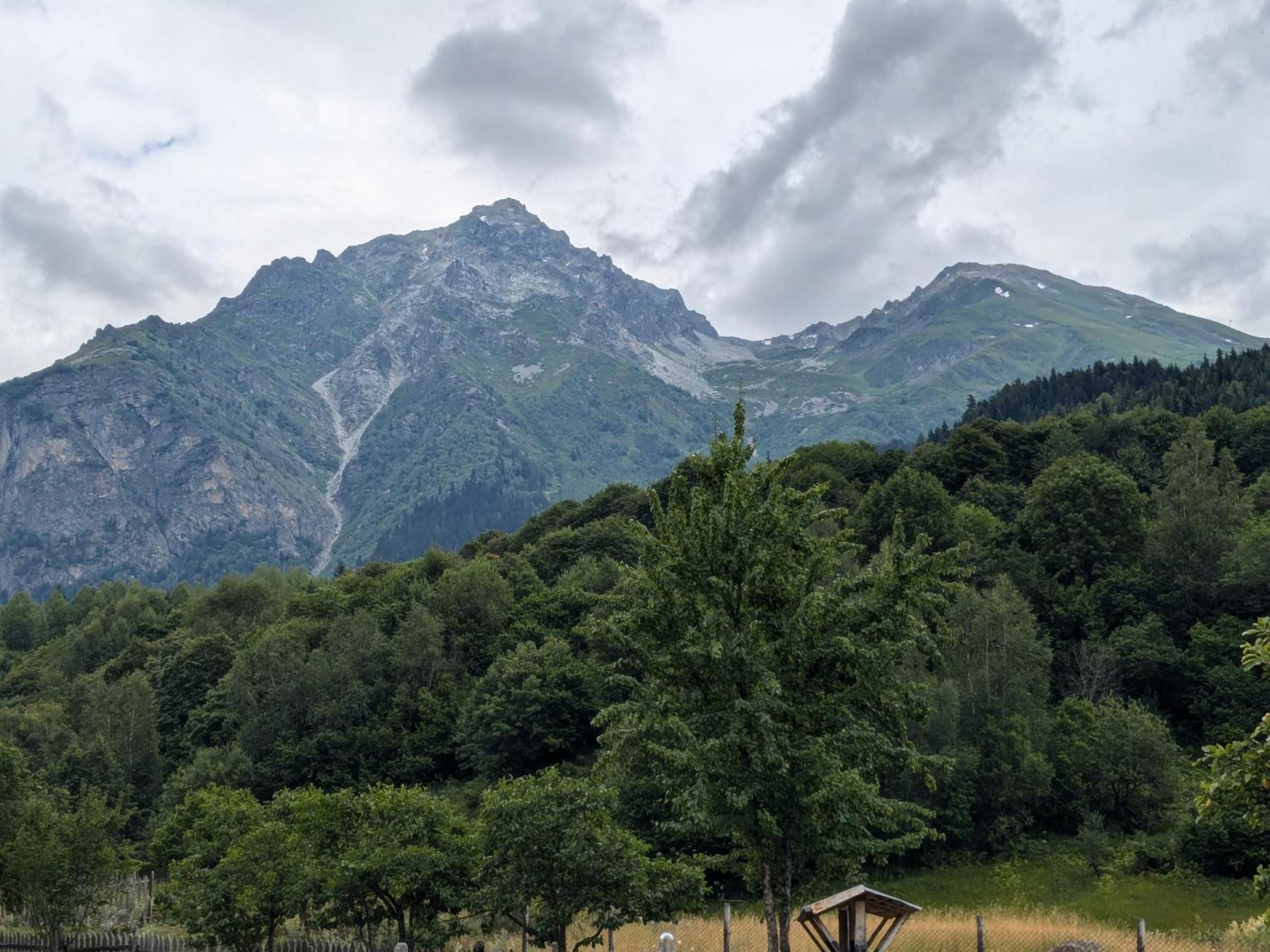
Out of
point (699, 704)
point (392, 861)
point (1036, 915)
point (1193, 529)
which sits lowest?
point (1036, 915)

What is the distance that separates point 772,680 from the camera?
52.1 feet

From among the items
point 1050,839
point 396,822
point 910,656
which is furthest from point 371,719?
point 396,822

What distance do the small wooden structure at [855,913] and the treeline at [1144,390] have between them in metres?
108

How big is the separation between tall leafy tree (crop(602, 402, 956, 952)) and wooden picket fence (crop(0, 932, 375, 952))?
37.0 feet

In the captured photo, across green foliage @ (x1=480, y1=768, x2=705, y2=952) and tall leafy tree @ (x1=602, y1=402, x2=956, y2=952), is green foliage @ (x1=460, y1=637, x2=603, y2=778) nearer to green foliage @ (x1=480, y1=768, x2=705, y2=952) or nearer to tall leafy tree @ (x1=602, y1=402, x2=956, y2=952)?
green foliage @ (x1=480, y1=768, x2=705, y2=952)

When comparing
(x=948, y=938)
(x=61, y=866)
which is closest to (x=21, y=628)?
(x=61, y=866)

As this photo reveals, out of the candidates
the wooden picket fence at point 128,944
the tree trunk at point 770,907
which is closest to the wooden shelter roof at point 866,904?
the tree trunk at point 770,907

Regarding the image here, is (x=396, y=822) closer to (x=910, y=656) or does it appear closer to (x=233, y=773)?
(x=910, y=656)

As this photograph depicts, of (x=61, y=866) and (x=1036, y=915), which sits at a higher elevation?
(x=61, y=866)

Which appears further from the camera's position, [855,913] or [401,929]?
[401,929]

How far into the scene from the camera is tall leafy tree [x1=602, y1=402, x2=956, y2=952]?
1614cm

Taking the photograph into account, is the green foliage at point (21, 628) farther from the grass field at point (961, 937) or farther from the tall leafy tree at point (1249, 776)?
the tall leafy tree at point (1249, 776)

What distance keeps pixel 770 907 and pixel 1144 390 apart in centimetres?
14227

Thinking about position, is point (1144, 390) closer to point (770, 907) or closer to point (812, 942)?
point (812, 942)
